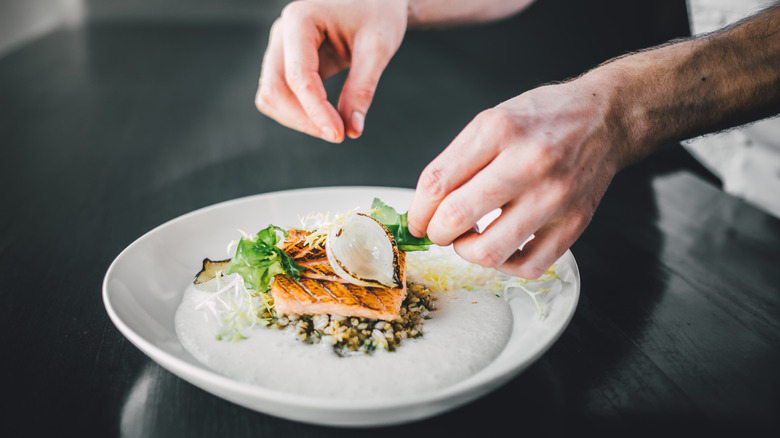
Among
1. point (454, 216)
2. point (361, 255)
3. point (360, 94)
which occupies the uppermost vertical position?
point (360, 94)

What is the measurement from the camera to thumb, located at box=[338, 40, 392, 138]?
1557mm

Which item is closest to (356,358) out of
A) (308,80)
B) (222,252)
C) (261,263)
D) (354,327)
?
(354,327)

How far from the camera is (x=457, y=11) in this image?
2270 millimetres

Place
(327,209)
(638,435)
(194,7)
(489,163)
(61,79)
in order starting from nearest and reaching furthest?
(638,435) < (489,163) < (327,209) < (61,79) < (194,7)

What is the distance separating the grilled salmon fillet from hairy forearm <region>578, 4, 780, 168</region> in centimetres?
61

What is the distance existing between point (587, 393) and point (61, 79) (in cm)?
397

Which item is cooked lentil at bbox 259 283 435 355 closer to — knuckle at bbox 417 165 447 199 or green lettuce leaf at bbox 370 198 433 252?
green lettuce leaf at bbox 370 198 433 252

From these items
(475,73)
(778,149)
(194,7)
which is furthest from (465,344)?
(194,7)

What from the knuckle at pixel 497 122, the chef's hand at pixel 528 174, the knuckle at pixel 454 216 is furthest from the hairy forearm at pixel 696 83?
the knuckle at pixel 454 216

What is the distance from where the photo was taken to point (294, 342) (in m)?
1.04

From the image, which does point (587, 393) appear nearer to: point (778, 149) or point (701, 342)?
point (701, 342)

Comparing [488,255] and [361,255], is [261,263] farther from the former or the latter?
[488,255]

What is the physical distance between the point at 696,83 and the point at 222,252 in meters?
1.27

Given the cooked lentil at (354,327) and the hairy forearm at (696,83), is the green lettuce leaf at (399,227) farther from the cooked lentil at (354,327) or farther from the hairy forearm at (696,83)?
the hairy forearm at (696,83)
